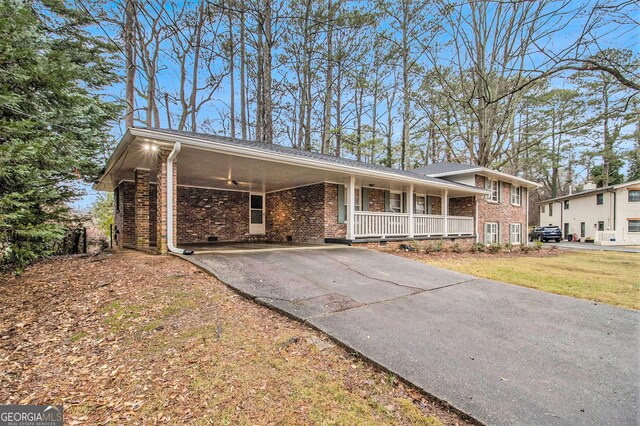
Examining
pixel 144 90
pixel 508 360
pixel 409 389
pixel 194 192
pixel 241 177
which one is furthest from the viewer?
pixel 144 90


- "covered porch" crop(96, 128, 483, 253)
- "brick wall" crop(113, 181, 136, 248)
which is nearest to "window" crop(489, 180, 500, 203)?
"covered porch" crop(96, 128, 483, 253)

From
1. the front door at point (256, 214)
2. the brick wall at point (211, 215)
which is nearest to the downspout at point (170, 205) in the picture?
the brick wall at point (211, 215)

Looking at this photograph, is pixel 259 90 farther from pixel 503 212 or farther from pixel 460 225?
pixel 503 212

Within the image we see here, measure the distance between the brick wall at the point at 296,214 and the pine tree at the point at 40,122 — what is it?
6835mm

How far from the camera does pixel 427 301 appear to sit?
461cm

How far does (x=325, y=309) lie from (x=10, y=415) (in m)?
3.10

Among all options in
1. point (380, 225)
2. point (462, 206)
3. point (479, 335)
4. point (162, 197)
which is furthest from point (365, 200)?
point (479, 335)

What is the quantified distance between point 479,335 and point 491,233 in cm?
1425

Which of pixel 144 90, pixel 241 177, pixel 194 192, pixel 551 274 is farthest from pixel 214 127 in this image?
pixel 551 274

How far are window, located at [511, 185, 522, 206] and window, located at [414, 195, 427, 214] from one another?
7.64 meters

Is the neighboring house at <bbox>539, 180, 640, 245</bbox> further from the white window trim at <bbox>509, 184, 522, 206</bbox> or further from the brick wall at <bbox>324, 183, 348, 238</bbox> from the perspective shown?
the brick wall at <bbox>324, 183, 348, 238</bbox>

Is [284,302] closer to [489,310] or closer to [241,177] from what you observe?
[489,310]

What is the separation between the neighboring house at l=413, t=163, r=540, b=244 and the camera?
48.9 ft

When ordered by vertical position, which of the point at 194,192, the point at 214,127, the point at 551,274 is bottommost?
the point at 551,274
